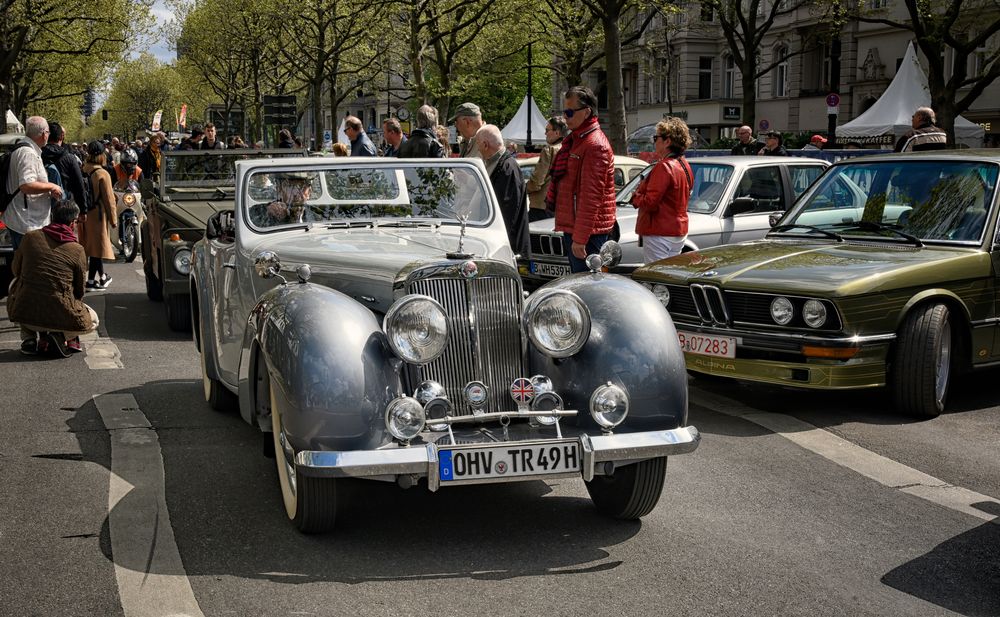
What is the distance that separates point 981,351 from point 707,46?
55705 millimetres

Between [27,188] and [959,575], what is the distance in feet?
29.8

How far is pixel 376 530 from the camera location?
16.9 ft

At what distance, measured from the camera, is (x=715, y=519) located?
539cm

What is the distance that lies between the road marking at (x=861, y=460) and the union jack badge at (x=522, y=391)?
221 centimetres

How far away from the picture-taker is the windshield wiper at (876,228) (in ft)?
26.8

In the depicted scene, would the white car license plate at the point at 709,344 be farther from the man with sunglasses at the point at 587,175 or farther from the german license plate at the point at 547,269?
the german license plate at the point at 547,269

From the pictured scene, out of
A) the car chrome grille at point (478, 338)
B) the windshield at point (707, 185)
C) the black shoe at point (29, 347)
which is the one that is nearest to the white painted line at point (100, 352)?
the black shoe at point (29, 347)

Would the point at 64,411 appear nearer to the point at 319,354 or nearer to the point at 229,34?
the point at 319,354

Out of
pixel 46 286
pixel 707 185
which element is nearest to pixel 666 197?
pixel 707 185

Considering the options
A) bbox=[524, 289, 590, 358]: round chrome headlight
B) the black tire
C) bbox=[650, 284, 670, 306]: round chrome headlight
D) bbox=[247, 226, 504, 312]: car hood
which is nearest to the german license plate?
the black tire

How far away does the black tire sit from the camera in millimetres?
10977

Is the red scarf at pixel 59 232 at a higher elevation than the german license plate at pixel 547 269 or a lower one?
higher

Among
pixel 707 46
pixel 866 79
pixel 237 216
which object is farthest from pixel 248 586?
pixel 707 46

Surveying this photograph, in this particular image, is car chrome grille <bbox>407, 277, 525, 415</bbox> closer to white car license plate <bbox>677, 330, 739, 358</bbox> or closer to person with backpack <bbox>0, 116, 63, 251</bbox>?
white car license plate <bbox>677, 330, 739, 358</bbox>
